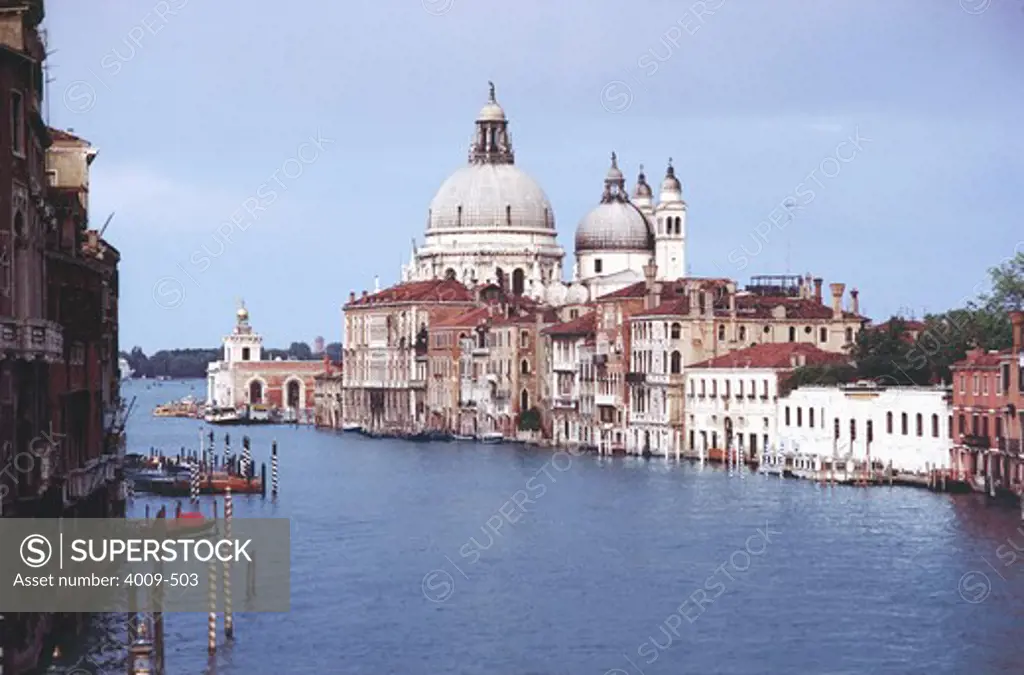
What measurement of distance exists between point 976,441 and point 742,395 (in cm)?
1675

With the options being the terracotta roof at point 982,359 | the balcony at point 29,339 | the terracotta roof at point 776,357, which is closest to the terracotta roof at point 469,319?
the terracotta roof at point 776,357

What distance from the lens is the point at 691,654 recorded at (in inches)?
1057

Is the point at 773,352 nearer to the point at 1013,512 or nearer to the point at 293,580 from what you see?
the point at 1013,512

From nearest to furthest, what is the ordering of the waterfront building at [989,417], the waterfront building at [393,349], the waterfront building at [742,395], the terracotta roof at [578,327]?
1. the waterfront building at [989,417]
2. the waterfront building at [742,395]
3. the terracotta roof at [578,327]
4. the waterfront building at [393,349]

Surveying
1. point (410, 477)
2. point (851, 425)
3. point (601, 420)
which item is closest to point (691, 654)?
point (851, 425)

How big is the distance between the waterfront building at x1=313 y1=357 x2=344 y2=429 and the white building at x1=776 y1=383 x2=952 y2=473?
50.9m

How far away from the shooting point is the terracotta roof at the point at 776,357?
61.8 metres

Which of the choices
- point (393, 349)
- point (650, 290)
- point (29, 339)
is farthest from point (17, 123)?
point (393, 349)

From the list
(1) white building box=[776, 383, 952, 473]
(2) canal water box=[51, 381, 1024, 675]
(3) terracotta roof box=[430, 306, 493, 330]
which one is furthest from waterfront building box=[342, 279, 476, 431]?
(2) canal water box=[51, 381, 1024, 675]

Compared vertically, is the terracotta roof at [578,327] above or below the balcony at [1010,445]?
above

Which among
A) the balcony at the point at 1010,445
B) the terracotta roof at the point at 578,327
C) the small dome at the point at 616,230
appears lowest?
the balcony at the point at 1010,445

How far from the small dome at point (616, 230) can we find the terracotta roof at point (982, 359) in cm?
5299

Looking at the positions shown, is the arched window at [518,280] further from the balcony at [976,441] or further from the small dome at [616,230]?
the balcony at [976,441]

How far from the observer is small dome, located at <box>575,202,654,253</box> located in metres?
101
